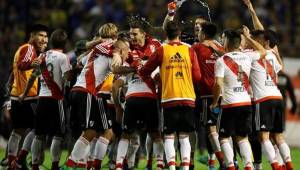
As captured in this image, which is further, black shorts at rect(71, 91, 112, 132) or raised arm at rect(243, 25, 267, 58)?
black shorts at rect(71, 91, 112, 132)

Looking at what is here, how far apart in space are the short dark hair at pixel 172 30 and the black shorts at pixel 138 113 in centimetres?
122

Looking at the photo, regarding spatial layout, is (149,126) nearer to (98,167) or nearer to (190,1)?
(98,167)

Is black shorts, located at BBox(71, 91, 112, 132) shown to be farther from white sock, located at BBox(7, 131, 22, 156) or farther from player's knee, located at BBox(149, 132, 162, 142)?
white sock, located at BBox(7, 131, 22, 156)

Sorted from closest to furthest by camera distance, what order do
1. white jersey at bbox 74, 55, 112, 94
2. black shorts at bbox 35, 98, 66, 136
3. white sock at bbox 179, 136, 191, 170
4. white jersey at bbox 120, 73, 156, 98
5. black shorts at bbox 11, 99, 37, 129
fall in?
1. white sock at bbox 179, 136, 191, 170
2. white jersey at bbox 120, 73, 156, 98
3. white jersey at bbox 74, 55, 112, 94
4. black shorts at bbox 35, 98, 66, 136
5. black shorts at bbox 11, 99, 37, 129

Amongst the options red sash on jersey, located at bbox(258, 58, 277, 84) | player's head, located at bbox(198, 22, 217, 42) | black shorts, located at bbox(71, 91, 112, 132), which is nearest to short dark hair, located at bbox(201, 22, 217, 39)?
player's head, located at bbox(198, 22, 217, 42)

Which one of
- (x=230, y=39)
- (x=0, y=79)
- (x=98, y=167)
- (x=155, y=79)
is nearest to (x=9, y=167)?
(x=98, y=167)

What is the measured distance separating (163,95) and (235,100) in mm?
1151

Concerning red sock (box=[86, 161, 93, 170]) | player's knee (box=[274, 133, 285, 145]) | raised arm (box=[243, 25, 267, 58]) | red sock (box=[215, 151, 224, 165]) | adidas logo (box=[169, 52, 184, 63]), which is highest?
raised arm (box=[243, 25, 267, 58])

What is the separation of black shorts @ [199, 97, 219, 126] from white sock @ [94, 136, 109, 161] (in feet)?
5.66

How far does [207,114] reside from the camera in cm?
1745

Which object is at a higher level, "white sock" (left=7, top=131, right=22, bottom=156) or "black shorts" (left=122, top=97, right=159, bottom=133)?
"black shorts" (left=122, top=97, right=159, bottom=133)

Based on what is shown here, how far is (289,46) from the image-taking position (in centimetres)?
2839

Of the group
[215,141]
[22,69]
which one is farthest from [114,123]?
[215,141]

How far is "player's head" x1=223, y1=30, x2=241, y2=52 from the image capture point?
53.7ft
